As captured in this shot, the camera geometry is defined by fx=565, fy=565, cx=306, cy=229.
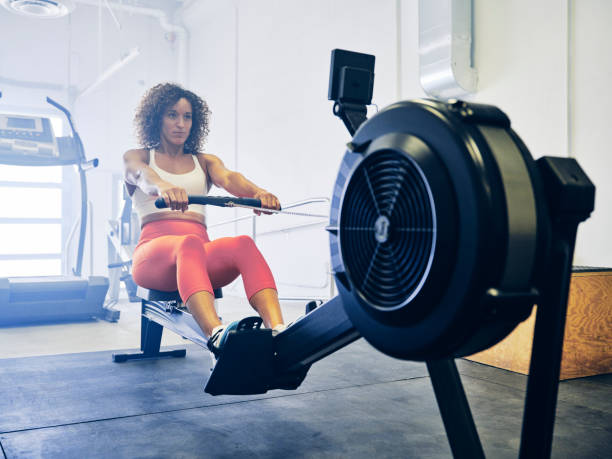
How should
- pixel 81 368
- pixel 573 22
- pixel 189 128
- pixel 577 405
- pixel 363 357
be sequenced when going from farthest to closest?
pixel 573 22, pixel 363 357, pixel 81 368, pixel 189 128, pixel 577 405

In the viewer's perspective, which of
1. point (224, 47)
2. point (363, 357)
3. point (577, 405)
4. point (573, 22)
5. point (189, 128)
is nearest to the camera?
point (577, 405)

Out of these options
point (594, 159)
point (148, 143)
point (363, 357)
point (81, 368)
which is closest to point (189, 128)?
point (148, 143)

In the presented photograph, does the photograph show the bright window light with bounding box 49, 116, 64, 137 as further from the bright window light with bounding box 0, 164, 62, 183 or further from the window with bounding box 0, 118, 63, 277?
the bright window light with bounding box 0, 164, 62, 183

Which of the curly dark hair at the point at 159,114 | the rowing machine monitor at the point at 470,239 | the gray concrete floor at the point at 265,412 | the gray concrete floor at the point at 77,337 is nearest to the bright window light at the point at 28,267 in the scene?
the gray concrete floor at the point at 77,337

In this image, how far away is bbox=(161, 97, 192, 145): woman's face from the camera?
2.32m

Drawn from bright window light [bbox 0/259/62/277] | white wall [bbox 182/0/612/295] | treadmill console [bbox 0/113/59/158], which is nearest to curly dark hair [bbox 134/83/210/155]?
white wall [bbox 182/0/612/295]

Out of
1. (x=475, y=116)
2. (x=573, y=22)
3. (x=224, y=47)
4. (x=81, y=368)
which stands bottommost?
(x=81, y=368)

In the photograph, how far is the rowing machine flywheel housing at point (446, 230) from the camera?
33.1 inches

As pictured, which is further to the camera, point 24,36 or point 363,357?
point 24,36

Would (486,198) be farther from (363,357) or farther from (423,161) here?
(363,357)

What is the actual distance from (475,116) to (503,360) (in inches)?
74.7

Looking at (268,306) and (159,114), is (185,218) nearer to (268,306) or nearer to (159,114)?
(159,114)

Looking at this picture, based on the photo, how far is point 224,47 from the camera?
7.06 metres

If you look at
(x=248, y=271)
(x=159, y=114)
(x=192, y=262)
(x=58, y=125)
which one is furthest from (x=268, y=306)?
(x=58, y=125)
